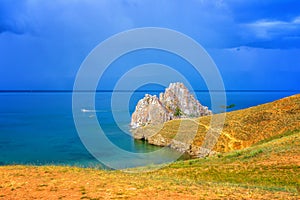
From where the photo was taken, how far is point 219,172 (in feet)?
87.2

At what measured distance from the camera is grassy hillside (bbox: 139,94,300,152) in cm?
5638

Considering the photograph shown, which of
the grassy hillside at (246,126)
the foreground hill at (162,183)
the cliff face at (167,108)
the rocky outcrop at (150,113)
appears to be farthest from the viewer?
the cliff face at (167,108)

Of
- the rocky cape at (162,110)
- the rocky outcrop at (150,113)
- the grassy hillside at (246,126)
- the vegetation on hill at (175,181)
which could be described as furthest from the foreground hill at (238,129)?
the rocky outcrop at (150,113)

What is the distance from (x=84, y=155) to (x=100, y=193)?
52869 millimetres

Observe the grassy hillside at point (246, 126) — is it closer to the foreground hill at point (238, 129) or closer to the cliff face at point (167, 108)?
the foreground hill at point (238, 129)

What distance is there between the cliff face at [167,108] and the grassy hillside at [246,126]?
25.5 metres

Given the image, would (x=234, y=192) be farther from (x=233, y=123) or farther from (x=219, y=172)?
(x=233, y=123)

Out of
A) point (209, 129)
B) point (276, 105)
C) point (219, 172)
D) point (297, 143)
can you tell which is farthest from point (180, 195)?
point (276, 105)

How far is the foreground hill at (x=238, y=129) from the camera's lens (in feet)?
186

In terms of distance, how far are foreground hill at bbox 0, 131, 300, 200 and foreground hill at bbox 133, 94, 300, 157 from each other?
2885 centimetres

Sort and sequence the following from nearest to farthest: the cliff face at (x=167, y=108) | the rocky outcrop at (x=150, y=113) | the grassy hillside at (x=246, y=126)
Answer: the grassy hillside at (x=246, y=126)
the rocky outcrop at (x=150, y=113)
the cliff face at (x=167, y=108)

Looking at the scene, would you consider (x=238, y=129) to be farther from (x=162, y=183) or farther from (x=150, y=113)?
(x=150, y=113)

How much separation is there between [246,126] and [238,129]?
74.3 inches

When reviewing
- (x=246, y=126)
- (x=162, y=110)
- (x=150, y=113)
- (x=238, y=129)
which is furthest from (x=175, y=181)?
(x=150, y=113)
